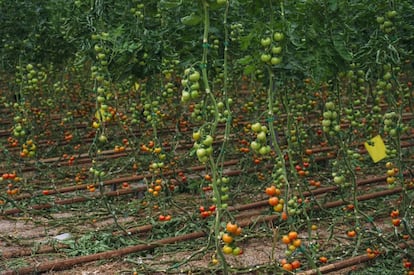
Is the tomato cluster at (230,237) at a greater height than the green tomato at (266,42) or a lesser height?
lesser

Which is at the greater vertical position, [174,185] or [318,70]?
[318,70]

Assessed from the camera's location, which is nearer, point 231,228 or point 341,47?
point 231,228

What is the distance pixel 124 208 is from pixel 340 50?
229cm

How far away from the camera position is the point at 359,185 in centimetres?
451

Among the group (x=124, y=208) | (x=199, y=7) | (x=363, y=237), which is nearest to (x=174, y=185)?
(x=124, y=208)

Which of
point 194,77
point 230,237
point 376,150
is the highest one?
point 194,77

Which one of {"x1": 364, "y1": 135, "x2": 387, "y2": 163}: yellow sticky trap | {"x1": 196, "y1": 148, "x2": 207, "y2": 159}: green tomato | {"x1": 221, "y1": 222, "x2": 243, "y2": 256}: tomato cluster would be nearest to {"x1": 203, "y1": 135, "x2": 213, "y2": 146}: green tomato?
{"x1": 196, "y1": 148, "x2": 207, "y2": 159}: green tomato

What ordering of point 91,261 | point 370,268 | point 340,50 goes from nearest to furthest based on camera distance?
point 340,50 → point 370,268 → point 91,261

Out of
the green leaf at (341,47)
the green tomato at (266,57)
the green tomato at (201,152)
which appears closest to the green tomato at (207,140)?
the green tomato at (201,152)

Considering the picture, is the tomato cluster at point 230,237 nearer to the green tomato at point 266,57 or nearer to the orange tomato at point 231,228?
the orange tomato at point 231,228

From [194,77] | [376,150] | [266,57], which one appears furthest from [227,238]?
[376,150]

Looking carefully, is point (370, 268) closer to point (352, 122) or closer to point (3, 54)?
point (352, 122)

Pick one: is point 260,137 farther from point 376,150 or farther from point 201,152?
point 376,150

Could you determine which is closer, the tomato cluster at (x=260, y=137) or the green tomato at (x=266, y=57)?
the tomato cluster at (x=260, y=137)
